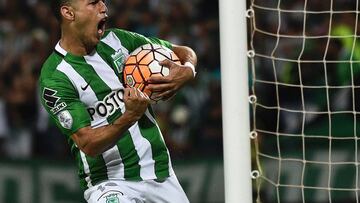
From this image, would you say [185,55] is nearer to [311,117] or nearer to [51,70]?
[51,70]

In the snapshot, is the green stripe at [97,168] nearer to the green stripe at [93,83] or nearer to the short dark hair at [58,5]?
the green stripe at [93,83]

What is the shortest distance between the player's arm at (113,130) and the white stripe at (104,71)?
1.01ft

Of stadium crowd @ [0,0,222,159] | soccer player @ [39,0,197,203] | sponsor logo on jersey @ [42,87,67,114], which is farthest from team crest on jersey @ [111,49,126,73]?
stadium crowd @ [0,0,222,159]

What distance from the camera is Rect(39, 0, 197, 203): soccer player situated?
16.0ft

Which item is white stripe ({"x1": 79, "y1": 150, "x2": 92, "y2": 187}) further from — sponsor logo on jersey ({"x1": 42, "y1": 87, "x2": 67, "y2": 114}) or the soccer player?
sponsor logo on jersey ({"x1": 42, "y1": 87, "x2": 67, "y2": 114})

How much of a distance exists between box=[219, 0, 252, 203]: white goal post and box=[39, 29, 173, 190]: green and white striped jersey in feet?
1.16

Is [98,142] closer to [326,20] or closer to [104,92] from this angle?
[104,92]

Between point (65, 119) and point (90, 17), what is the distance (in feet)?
1.60

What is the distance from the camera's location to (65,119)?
4875 millimetres

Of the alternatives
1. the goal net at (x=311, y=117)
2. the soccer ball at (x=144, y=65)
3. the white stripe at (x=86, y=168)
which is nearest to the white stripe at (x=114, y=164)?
the white stripe at (x=86, y=168)

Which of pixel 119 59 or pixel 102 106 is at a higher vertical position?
pixel 119 59

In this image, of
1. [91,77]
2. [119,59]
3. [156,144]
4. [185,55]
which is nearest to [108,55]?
[119,59]

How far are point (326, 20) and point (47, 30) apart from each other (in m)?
2.58

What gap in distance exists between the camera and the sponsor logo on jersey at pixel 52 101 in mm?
4883
